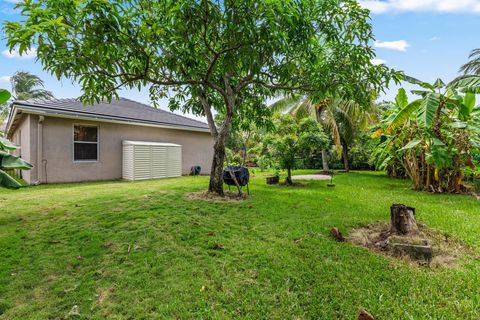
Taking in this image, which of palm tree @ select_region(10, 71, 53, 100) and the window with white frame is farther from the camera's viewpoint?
palm tree @ select_region(10, 71, 53, 100)

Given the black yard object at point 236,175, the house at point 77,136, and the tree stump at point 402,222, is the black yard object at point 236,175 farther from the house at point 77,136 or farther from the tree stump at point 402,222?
the house at point 77,136

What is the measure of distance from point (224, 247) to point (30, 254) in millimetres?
2554

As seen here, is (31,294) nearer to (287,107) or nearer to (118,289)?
(118,289)

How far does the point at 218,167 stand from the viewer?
6621mm

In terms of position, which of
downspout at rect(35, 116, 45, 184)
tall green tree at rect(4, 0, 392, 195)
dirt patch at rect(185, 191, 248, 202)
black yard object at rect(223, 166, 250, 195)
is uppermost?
tall green tree at rect(4, 0, 392, 195)

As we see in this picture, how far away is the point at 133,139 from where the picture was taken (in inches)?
457

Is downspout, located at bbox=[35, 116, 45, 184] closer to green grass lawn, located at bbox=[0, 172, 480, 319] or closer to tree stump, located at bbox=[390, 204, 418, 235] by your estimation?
green grass lawn, located at bbox=[0, 172, 480, 319]

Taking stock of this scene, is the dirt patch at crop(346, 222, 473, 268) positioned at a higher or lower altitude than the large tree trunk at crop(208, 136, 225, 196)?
lower

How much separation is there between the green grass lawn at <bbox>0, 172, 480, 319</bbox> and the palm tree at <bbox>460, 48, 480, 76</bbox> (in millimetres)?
24935

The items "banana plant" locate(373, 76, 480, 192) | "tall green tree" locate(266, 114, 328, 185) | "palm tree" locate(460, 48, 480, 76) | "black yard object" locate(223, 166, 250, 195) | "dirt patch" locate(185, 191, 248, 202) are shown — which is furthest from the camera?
"palm tree" locate(460, 48, 480, 76)

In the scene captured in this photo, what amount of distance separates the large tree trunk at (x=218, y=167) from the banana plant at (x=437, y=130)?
13.4ft

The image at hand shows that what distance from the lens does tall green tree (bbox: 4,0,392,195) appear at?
378cm

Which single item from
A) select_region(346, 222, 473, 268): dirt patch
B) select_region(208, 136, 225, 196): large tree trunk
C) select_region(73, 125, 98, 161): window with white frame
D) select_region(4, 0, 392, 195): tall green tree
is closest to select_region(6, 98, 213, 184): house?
select_region(73, 125, 98, 161): window with white frame

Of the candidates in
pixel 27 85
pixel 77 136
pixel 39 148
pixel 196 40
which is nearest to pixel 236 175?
pixel 196 40
